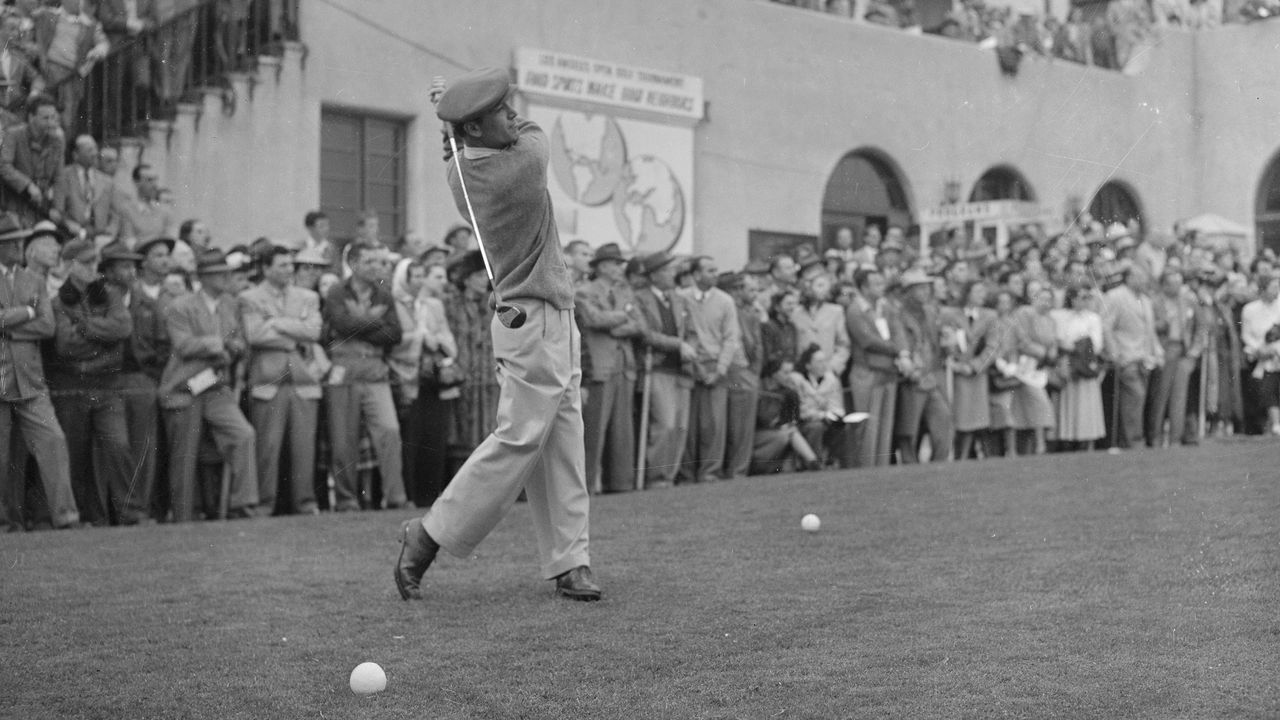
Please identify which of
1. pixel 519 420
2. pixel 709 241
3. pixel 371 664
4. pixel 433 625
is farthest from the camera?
pixel 709 241

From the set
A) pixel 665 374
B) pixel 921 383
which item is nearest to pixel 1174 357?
pixel 921 383

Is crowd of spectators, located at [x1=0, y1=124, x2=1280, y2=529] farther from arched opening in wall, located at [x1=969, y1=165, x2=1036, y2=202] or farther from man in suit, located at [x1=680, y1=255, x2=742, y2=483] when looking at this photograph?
arched opening in wall, located at [x1=969, y1=165, x2=1036, y2=202]

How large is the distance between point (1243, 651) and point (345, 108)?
13.2m

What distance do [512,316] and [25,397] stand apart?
5.20 m

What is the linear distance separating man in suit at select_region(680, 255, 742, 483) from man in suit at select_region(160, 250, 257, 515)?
4.23 meters

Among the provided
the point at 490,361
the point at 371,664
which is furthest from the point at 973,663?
the point at 490,361

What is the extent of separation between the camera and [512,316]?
22.3 ft

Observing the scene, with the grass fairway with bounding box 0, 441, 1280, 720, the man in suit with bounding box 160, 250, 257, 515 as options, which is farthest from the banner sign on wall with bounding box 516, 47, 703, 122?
the grass fairway with bounding box 0, 441, 1280, 720

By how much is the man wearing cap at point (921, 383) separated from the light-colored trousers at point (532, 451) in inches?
364

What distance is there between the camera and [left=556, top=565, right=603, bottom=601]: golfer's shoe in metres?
6.86

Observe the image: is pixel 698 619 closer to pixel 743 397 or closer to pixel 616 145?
pixel 743 397

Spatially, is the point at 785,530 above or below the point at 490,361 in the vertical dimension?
below

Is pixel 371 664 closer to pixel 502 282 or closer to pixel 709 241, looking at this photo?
pixel 502 282

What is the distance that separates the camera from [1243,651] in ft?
17.9
